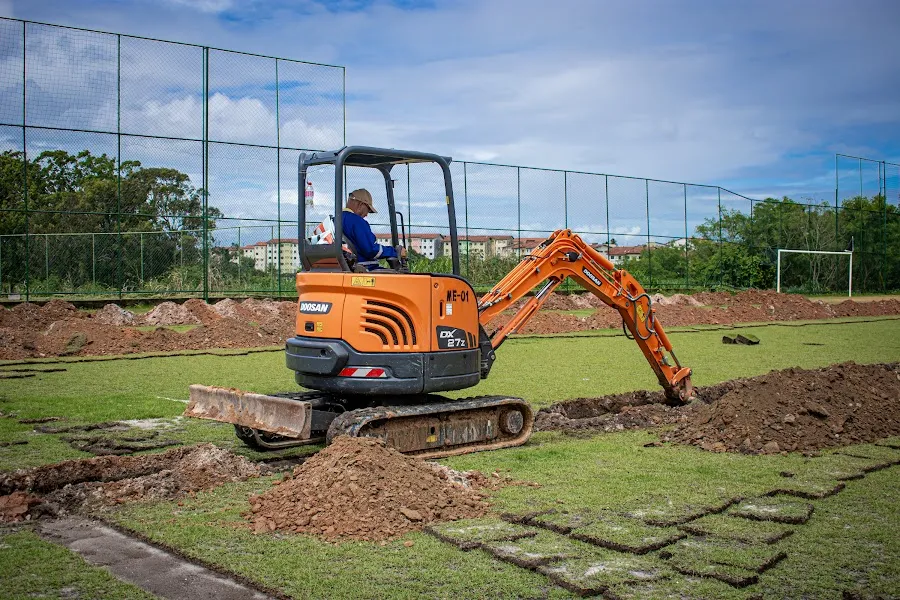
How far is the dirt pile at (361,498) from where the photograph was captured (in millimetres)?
5641

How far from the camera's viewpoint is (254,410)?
300 inches

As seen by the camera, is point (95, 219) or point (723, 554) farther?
point (95, 219)

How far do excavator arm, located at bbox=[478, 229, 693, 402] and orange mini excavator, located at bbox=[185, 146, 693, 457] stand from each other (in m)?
0.62

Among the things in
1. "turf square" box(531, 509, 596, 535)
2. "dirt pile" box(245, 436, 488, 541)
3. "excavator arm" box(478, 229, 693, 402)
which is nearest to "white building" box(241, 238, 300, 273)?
"excavator arm" box(478, 229, 693, 402)

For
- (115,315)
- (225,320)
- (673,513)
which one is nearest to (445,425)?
(673,513)

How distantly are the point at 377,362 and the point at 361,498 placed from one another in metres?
1.85

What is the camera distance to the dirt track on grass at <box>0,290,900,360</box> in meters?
17.1

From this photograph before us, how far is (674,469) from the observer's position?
7352 mm

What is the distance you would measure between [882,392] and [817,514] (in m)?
4.28

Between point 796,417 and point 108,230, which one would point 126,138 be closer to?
point 108,230

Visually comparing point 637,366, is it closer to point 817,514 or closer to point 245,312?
point 817,514

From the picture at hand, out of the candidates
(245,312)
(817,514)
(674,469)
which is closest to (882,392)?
(674,469)

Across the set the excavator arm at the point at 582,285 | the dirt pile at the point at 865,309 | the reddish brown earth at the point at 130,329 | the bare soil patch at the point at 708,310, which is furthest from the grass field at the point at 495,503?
the dirt pile at the point at 865,309

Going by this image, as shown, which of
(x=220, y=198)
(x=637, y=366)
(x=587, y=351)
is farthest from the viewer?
→ (x=220, y=198)
